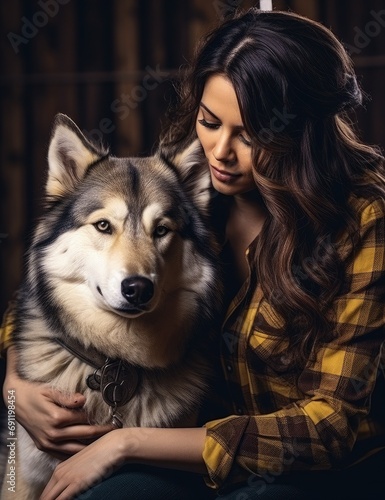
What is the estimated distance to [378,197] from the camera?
169 cm

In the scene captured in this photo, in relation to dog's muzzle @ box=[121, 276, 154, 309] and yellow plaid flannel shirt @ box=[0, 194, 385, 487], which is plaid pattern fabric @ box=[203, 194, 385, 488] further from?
dog's muzzle @ box=[121, 276, 154, 309]

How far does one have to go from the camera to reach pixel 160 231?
5.74ft

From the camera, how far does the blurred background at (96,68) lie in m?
3.38

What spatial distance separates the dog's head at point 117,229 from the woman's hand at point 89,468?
0.29 m

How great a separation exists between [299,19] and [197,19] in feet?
5.82

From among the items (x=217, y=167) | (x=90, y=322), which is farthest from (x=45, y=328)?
(x=217, y=167)

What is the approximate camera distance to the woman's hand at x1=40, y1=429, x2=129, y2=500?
1528 millimetres

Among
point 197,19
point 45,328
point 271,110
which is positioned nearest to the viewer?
point 271,110

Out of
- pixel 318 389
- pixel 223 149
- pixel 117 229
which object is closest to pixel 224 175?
pixel 223 149

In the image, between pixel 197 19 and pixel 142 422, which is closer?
pixel 142 422

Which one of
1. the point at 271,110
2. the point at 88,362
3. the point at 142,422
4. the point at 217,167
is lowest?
the point at 142,422

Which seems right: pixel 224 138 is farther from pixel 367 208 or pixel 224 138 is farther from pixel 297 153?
pixel 367 208

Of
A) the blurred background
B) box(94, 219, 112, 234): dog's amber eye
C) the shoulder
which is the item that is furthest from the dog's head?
the blurred background

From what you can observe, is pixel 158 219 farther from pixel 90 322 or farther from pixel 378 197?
pixel 378 197
